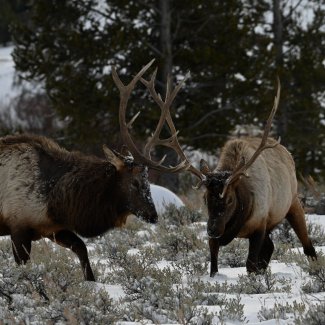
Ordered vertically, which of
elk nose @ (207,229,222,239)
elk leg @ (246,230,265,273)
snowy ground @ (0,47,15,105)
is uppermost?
elk nose @ (207,229,222,239)

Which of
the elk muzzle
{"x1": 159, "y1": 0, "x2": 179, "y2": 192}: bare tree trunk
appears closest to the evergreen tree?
{"x1": 159, "y1": 0, "x2": 179, "y2": 192}: bare tree trunk

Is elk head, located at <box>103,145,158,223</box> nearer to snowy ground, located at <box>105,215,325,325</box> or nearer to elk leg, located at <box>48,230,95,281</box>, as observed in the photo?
elk leg, located at <box>48,230,95,281</box>

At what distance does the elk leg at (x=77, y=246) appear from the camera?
644 cm

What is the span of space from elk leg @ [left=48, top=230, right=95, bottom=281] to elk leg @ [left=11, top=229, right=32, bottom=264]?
8.5 inches

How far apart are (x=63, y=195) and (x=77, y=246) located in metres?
0.43

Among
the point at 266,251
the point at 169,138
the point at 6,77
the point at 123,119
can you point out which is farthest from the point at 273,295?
the point at 6,77

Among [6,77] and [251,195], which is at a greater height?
[251,195]

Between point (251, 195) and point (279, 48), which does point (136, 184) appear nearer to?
point (251, 195)

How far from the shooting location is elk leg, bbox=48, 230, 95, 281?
A: 6438 millimetres

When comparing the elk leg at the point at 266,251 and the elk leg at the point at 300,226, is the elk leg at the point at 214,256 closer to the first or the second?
A: the elk leg at the point at 266,251

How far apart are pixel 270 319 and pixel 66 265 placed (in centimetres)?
184

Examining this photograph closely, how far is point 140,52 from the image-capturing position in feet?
48.1

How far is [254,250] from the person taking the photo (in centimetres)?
667

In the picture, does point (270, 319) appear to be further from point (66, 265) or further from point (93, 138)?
point (93, 138)
